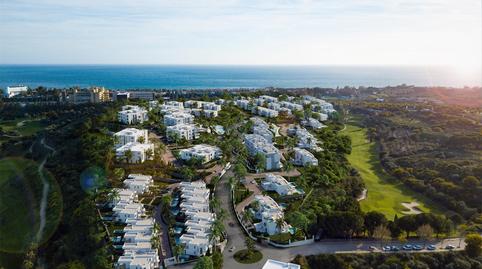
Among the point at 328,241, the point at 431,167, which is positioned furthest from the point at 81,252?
the point at 431,167

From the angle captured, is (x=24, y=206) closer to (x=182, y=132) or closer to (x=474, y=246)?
(x=182, y=132)

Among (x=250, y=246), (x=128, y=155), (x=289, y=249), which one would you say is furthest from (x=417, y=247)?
(x=128, y=155)

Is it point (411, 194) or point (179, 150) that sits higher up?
point (179, 150)

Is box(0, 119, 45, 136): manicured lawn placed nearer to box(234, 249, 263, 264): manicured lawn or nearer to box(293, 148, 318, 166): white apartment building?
box(293, 148, 318, 166): white apartment building

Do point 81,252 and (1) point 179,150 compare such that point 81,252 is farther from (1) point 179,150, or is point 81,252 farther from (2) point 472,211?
(2) point 472,211

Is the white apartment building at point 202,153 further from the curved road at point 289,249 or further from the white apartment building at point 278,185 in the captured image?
the curved road at point 289,249

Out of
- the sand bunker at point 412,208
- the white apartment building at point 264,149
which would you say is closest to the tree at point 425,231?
the sand bunker at point 412,208

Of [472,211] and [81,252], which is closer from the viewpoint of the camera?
[81,252]
